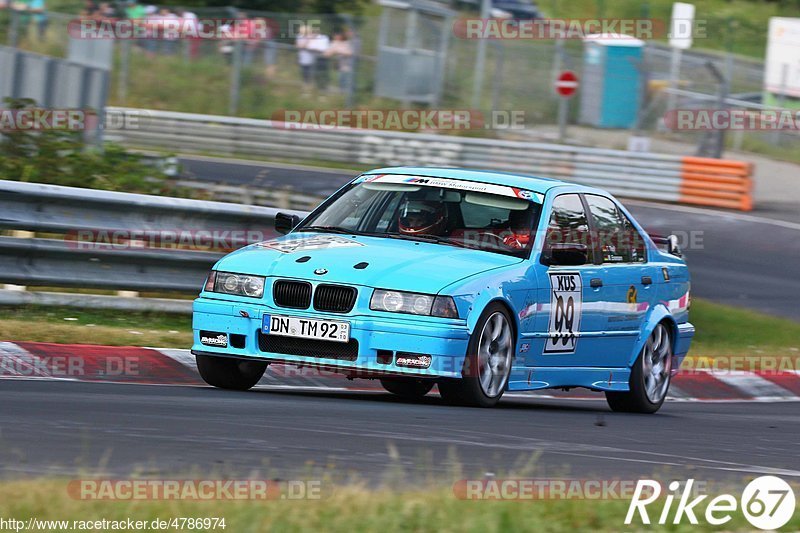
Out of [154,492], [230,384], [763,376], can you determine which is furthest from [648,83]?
[154,492]

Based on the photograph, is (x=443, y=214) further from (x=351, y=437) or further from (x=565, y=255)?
(x=351, y=437)

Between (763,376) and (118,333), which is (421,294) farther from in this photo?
(763,376)

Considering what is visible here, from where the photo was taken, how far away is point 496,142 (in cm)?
2792

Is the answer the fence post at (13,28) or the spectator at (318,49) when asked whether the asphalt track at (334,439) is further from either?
the spectator at (318,49)

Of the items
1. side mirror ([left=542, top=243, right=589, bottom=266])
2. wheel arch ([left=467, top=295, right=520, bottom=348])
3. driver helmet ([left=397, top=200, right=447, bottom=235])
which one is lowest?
wheel arch ([left=467, top=295, right=520, bottom=348])

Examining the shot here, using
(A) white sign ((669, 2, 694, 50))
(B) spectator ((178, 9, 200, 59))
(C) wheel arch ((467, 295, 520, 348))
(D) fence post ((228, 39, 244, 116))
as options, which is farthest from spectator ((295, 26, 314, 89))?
(C) wheel arch ((467, 295, 520, 348))

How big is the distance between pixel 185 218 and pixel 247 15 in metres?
19.7

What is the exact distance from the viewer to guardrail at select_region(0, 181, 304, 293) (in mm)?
10523

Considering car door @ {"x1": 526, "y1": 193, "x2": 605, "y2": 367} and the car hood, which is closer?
the car hood

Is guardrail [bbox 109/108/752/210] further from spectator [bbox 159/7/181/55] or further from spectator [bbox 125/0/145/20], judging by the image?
spectator [bbox 125/0/145/20]

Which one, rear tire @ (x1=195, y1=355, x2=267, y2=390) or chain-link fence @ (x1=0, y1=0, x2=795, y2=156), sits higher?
chain-link fence @ (x1=0, y1=0, x2=795, y2=156)

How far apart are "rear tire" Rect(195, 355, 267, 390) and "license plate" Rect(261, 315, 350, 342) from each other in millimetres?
501

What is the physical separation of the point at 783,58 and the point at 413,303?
29023 mm

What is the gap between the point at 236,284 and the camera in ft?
27.2
